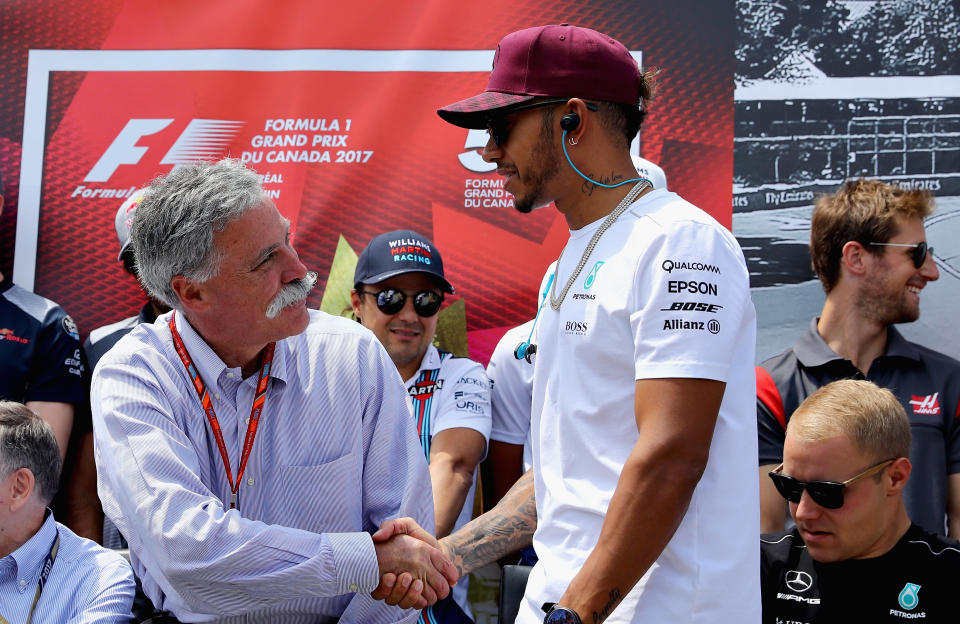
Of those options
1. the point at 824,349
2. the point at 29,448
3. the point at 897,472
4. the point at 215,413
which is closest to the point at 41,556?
the point at 29,448

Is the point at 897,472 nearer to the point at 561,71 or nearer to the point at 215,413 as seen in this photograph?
the point at 561,71

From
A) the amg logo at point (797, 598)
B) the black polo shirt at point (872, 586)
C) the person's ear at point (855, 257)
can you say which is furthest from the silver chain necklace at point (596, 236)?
the person's ear at point (855, 257)

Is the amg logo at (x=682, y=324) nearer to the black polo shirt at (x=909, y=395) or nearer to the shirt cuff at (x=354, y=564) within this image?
the shirt cuff at (x=354, y=564)

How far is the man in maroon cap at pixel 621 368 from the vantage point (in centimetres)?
181

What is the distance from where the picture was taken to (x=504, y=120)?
2207mm

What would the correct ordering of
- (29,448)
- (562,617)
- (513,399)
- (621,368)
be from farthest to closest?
(513,399) → (29,448) → (621,368) → (562,617)

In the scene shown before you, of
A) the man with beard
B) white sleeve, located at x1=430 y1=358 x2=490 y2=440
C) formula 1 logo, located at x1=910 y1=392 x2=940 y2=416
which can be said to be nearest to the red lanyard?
the man with beard

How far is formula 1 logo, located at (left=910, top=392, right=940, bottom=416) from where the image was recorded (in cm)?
352

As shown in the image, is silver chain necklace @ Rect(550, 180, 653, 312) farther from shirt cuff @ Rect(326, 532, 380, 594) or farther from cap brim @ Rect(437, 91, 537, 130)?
shirt cuff @ Rect(326, 532, 380, 594)

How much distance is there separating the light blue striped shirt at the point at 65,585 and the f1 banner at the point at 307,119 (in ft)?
5.30

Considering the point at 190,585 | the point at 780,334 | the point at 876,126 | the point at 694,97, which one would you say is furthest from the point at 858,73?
the point at 190,585

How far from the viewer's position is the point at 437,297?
12.9 ft

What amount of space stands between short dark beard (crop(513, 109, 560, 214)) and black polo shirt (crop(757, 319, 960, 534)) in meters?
1.64

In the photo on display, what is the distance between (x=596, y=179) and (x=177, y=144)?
2776mm
